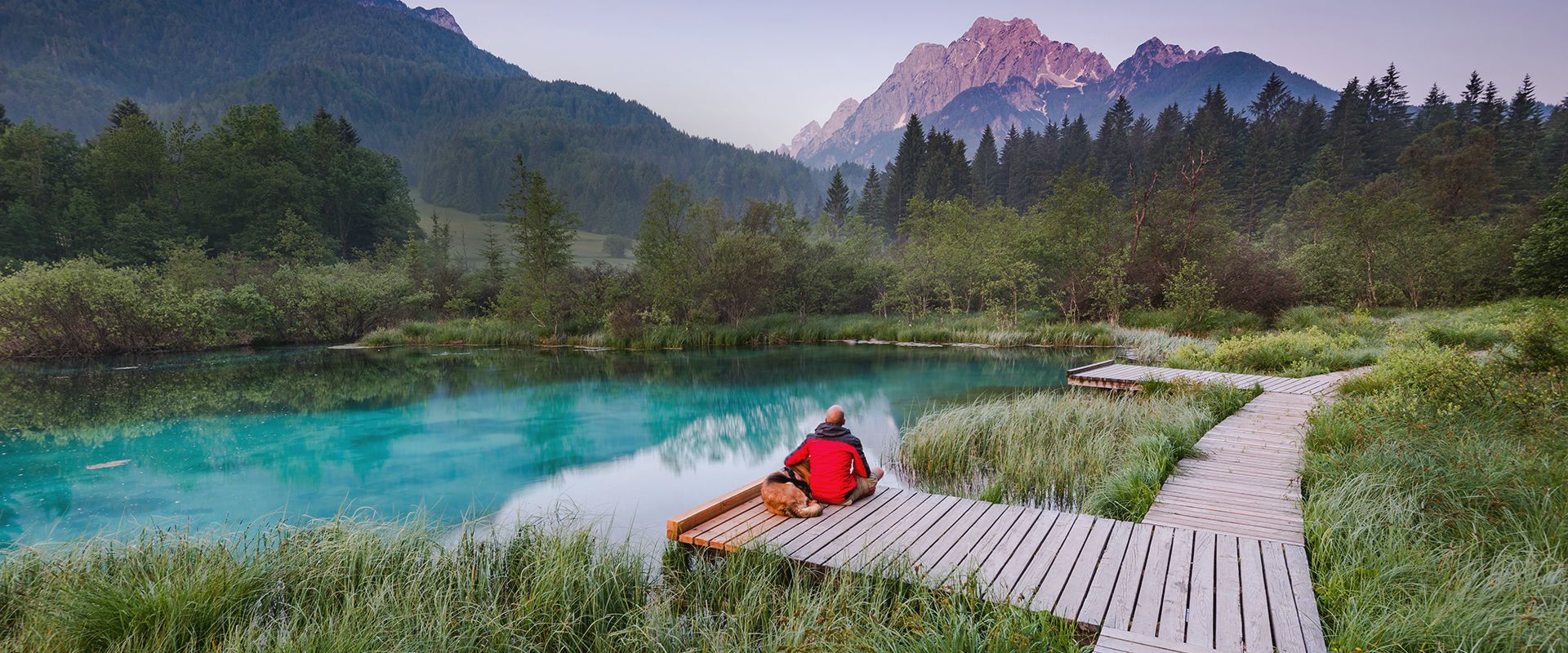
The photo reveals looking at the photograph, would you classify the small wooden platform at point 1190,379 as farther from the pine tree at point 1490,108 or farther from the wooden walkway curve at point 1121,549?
the pine tree at point 1490,108

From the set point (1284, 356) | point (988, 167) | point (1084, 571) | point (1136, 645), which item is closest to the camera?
point (1136, 645)

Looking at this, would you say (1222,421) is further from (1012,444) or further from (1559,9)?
(1559,9)

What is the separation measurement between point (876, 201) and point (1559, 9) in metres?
40.4

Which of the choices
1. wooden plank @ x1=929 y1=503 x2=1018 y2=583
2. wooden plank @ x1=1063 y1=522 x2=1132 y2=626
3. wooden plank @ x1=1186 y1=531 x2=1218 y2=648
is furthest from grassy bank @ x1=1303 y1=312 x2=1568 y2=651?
wooden plank @ x1=929 y1=503 x2=1018 y2=583

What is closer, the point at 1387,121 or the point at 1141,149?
the point at 1387,121

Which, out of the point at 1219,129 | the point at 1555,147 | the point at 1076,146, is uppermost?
the point at 1076,146

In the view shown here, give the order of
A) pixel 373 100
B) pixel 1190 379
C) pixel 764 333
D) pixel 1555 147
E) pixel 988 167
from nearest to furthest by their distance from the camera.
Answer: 1. pixel 1190 379
2. pixel 764 333
3. pixel 1555 147
4. pixel 988 167
5. pixel 373 100

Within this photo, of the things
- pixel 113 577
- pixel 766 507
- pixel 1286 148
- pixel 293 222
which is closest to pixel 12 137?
pixel 293 222

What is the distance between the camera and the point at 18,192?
2812 cm

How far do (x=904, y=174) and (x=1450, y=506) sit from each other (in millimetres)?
51623

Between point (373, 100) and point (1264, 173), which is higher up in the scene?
point (373, 100)

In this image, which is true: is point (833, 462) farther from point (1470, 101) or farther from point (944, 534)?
point (1470, 101)

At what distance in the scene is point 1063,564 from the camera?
357 centimetres

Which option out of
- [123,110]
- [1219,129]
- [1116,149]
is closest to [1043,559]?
[123,110]
